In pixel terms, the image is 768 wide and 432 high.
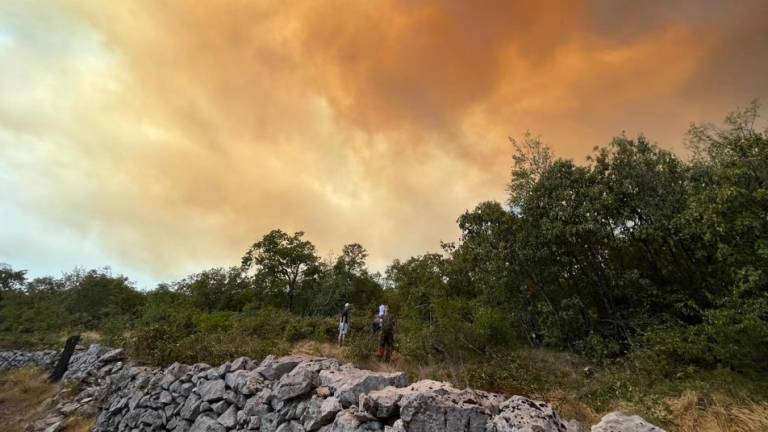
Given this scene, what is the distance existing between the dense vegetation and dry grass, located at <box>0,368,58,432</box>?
3.27 metres

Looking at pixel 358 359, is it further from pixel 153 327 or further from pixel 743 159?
pixel 743 159

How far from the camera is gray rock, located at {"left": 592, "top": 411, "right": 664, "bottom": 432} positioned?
3.13 meters

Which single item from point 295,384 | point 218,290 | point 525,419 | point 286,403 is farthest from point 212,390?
point 218,290

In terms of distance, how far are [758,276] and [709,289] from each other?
15.9 ft

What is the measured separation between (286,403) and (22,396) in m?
16.3

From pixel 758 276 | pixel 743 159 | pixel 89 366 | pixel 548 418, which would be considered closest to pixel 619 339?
pixel 758 276

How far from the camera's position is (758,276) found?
9719mm

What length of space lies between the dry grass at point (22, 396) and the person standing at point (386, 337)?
12.0 metres

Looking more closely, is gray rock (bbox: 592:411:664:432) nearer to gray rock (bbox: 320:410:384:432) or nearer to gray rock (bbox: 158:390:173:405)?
gray rock (bbox: 320:410:384:432)

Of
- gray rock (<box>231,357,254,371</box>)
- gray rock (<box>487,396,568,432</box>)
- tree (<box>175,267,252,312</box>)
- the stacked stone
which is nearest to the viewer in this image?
gray rock (<box>487,396,568,432</box>)

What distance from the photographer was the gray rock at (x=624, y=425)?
3.13 m

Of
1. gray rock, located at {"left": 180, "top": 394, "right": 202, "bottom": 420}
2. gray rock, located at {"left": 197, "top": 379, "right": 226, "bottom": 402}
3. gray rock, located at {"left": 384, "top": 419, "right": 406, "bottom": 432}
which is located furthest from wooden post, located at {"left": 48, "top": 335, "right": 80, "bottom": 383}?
gray rock, located at {"left": 384, "top": 419, "right": 406, "bottom": 432}

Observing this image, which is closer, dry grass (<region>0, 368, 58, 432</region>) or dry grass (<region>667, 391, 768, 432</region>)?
dry grass (<region>667, 391, 768, 432</region>)

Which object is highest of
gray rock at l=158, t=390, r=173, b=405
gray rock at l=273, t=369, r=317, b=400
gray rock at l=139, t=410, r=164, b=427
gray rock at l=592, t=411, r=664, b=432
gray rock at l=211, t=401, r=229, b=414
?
gray rock at l=273, t=369, r=317, b=400
